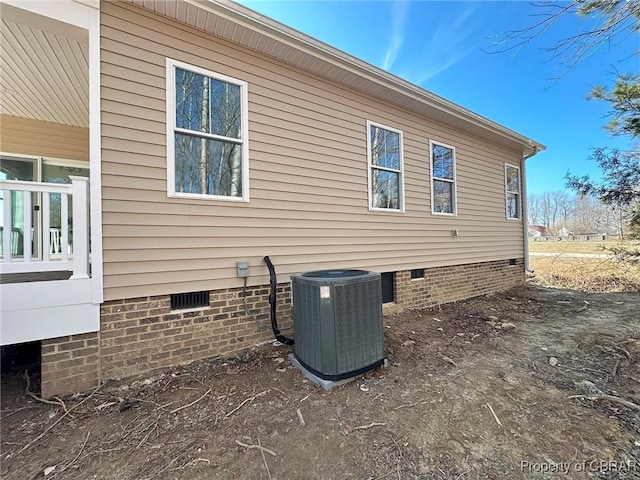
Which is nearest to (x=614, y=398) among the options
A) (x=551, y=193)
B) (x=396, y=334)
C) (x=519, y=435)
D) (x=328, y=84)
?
(x=519, y=435)

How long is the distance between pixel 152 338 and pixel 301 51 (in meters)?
3.92

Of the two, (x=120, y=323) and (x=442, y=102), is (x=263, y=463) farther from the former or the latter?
(x=442, y=102)

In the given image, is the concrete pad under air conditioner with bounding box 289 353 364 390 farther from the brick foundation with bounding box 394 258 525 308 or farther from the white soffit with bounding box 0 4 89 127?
the white soffit with bounding box 0 4 89 127

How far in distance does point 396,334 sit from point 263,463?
110 inches

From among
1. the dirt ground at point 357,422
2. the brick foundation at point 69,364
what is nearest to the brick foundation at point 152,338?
the brick foundation at point 69,364

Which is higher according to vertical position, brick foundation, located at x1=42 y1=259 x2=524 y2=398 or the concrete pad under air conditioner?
brick foundation, located at x1=42 y1=259 x2=524 y2=398

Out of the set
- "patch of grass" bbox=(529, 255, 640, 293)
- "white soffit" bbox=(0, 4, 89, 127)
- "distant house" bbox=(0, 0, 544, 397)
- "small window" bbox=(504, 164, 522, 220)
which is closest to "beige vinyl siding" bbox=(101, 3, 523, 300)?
"distant house" bbox=(0, 0, 544, 397)

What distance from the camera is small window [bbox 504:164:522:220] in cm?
771

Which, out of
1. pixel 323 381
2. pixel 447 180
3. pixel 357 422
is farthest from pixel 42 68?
pixel 447 180

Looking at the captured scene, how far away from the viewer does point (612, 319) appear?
508cm

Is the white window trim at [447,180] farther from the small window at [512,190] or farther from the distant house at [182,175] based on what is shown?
the small window at [512,190]

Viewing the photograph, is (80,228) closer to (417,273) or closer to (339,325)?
(339,325)

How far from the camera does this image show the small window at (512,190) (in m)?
7.71

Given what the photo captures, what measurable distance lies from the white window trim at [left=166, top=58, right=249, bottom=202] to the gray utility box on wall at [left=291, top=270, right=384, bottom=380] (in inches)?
57.7
